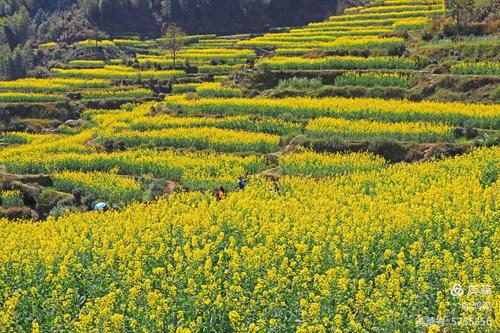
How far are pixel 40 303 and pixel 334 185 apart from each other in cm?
1298

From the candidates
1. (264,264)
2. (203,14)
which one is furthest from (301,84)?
(203,14)

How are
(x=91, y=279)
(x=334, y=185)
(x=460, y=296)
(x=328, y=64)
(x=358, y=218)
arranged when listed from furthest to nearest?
1. (x=328, y=64)
2. (x=334, y=185)
3. (x=358, y=218)
4. (x=91, y=279)
5. (x=460, y=296)

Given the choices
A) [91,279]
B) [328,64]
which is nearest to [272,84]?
[328,64]

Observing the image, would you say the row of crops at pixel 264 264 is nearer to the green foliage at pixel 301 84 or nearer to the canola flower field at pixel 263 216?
the canola flower field at pixel 263 216

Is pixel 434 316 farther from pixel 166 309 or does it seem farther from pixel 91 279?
pixel 91 279

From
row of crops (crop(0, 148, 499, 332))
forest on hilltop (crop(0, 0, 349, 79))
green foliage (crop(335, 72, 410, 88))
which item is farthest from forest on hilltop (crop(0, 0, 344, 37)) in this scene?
row of crops (crop(0, 148, 499, 332))

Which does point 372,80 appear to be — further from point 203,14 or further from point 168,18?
point 168,18

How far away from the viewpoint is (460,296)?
11.0 m

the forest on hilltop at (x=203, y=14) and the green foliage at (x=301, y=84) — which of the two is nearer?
the green foliage at (x=301, y=84)

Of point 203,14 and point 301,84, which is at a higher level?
point 203,14

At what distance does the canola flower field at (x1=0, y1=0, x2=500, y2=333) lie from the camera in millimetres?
11305

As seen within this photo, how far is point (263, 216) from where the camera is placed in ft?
57.1

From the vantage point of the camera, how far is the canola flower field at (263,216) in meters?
11.3

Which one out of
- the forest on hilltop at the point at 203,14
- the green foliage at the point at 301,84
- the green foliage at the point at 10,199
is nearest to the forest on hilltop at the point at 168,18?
the forest on hilltop at the point at 203,14
